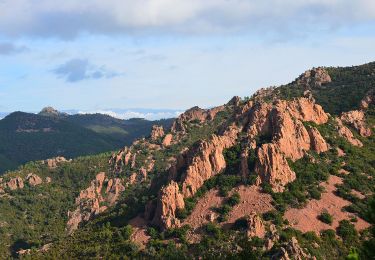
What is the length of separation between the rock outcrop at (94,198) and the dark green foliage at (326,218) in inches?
3467

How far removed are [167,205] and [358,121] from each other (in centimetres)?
5479

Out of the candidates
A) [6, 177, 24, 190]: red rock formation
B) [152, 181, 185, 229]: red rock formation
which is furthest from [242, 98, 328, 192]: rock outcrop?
[6, 177, 24, 190]: red rock formation

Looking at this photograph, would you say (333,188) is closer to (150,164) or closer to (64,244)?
(64,244)

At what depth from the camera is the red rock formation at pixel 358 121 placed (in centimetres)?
11881

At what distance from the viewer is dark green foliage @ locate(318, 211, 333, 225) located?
85.8 metres

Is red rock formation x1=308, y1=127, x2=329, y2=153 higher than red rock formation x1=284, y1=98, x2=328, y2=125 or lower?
lower

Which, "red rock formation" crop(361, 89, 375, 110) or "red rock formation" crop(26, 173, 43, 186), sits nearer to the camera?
"red rock formation" crop(361, 89, 375, 110)

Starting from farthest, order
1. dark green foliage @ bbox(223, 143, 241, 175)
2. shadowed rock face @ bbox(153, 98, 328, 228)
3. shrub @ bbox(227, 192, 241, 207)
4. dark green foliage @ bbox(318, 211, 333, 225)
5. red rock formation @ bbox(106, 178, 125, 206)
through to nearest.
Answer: red rock formation @ bbox(106, 178, 125, 206), dark green foliage @ bbox(223, 143, 241, 175), shadowed rock face @ bbox(153, 98, 328, 228), shrub @ bbox(227, 192, 241, 207), dark green foliage @ bbox(318, 211, 333, 225)

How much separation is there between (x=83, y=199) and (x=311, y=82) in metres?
93.7

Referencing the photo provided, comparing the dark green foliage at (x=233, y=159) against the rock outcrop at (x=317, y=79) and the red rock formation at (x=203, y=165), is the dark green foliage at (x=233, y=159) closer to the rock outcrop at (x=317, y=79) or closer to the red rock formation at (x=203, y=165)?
the red rock formation at (x=203, y=165)

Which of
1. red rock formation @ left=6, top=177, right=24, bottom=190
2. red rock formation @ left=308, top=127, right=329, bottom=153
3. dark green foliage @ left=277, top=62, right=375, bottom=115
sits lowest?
red rock formation @ left=6, top=177, right=24, bottom=190

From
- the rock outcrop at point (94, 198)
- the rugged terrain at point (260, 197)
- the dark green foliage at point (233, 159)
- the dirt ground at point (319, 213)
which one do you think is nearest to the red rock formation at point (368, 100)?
the rugged terrain at point (260, 197)

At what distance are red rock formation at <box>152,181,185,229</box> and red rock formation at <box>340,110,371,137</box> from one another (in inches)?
1959

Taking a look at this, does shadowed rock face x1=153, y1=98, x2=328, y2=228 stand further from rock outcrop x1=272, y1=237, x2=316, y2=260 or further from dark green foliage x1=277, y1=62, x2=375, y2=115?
dark green foliage x1=277, y1=62, x2=375, y2=115
